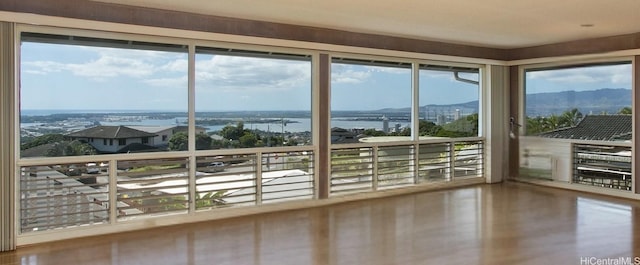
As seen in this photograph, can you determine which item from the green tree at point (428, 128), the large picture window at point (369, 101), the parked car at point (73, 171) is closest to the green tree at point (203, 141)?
the parked car at point (73, 171)

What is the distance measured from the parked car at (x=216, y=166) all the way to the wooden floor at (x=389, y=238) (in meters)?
0.55

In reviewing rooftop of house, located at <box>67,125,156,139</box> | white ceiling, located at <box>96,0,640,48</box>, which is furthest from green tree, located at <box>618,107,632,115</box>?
rooftop of house, located at <box>67,125,156,139</box>

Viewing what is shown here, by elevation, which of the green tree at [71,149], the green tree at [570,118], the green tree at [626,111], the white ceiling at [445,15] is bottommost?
the green tree at [71,149]

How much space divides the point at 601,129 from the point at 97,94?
633 centimetres

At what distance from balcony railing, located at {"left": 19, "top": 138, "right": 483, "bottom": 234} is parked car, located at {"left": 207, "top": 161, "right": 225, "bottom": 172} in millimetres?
10

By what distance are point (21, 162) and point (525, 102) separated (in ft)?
22.0

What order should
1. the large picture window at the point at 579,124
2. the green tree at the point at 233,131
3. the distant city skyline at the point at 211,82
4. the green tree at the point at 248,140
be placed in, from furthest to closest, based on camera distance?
the large picture window at the point at 579,124 < the green tree at the point at 248,140 < the green tree at the point at 233,131 < the distant city skyline at the point at 211,82

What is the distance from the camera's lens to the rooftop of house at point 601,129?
21.4 ft

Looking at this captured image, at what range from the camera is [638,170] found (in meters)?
6.32

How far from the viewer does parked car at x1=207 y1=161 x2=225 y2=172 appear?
5219 millimetres

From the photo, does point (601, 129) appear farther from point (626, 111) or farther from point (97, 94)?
point (97, 94)

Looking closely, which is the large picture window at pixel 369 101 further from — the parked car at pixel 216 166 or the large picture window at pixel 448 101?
the parked car at pixel 216 166

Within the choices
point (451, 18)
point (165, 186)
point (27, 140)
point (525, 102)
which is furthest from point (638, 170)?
point (27, 140)

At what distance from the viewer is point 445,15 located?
16.4ft
